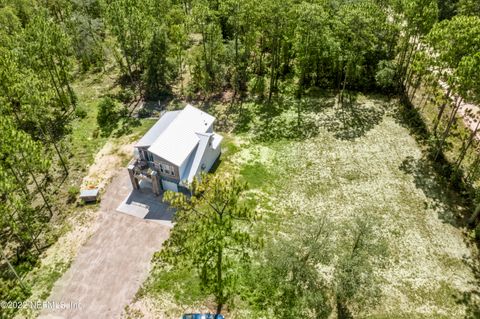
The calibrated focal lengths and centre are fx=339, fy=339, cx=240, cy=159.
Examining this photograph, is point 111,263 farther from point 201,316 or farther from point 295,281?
point 295,281

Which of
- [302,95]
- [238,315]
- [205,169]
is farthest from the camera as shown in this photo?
[302,95]

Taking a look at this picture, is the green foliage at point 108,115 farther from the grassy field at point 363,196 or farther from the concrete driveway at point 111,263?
the grassy field at point 363,196

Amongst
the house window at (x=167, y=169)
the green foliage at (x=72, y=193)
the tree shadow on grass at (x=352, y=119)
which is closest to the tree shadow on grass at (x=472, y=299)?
the tree shadow on grass at (x=352, y=119)

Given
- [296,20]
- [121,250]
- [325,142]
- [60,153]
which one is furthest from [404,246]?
[60,153]

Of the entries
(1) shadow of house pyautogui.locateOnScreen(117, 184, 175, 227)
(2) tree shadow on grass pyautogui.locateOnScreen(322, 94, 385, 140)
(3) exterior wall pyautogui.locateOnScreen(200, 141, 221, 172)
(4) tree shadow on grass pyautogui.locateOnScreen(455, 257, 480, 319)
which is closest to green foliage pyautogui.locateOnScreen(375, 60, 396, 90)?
(2) tree shadow on grass pyautogui.locateOnScreen(322, 94, 385, 140)

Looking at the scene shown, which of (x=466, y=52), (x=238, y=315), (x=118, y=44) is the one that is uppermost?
(x=466, y=52)

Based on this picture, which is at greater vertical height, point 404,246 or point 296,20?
point 296,20

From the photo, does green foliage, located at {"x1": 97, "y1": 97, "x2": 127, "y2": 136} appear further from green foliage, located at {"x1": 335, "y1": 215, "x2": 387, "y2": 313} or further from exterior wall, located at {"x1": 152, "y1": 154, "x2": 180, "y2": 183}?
green foliage, located at {"x1": 335, "y1": 215, "x2": 387, "y2": 313}

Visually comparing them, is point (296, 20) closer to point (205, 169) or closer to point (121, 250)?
point (205, 169)

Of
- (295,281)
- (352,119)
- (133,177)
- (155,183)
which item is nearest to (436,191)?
(352,119)
